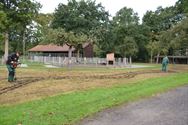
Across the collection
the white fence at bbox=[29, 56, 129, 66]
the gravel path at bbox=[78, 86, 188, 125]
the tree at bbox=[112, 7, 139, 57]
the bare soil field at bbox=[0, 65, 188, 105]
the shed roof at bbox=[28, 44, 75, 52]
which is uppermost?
the tree at bbox=[112, 7, 139, 57]

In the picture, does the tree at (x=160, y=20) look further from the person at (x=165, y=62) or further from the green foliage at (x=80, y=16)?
the person at (x=165, y=62)

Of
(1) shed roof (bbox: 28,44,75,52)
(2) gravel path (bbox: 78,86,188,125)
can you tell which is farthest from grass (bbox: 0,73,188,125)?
(1) shed roof (bbox: 28,44,75,52)

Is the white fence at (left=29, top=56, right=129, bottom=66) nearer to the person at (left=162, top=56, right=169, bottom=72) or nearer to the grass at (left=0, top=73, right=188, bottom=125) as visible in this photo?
the person at (left=162, top=56, right=169, bottom=72)

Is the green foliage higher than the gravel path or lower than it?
higher

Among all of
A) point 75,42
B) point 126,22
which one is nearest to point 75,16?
point 75,42

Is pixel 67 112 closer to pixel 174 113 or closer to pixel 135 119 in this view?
pixel 135 119

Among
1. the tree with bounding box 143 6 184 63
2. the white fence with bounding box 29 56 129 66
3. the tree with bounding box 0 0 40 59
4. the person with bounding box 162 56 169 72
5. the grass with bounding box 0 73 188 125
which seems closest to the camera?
the grass with bounding box 0 73 188 125

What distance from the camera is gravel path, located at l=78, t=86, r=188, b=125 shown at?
765 centimetres

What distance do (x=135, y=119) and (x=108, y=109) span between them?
5.04 feet

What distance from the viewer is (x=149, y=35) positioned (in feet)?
263

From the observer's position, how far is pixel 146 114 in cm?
857

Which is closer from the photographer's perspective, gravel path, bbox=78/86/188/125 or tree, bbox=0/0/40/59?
gravel path, bbox=78/86/188/125

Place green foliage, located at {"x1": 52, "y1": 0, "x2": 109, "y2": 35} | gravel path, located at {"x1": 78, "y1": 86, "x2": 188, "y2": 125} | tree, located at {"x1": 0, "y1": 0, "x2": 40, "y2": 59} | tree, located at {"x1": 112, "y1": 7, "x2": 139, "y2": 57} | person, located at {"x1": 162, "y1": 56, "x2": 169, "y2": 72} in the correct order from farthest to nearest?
tree, located at {"x1": 112, "y1": 7, "x2": 139, "y2": 57}
green foliage, located at {"x1": 52, "y1": 0, "x2": 109, "y2": 35}
tree, located at {"x1": 0, "y1": 0, "x2": 40, "y2": 59}
person, located at {"x1": 162, "y1": 56, "x2": 169, "y2": 72}
gravel path, located at {"x1": 78, "y1": 86, "x2": 188, "y2": 125}

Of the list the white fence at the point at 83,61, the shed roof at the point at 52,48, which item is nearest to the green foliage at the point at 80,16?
the shed roof at the point at 52,48
